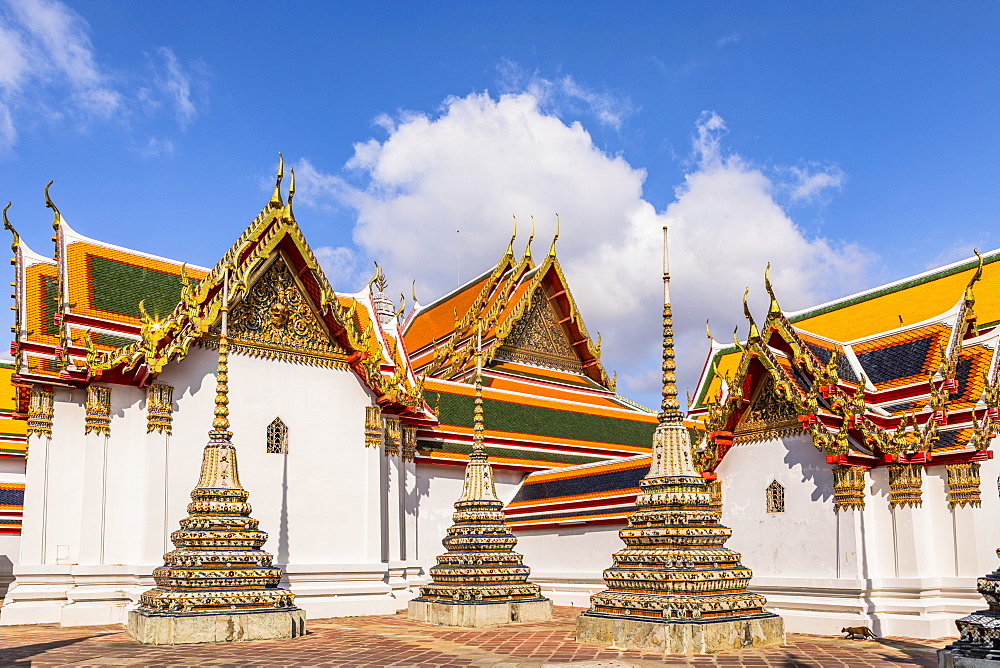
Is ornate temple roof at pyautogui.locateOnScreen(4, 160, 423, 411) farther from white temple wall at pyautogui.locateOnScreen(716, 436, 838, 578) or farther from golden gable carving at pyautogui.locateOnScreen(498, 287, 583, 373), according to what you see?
golden gable carving at pyautogui.locateOnScreen(498, 287, 583, 373)

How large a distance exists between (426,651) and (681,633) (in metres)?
2.83

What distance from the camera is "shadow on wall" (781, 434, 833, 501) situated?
12.3m

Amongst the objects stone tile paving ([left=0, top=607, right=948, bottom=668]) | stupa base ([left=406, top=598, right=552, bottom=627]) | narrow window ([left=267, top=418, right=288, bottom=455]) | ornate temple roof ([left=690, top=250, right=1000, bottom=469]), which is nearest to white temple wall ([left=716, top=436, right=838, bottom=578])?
ornate temple roof ([left=690, top=250, right=1000, bottom=469])

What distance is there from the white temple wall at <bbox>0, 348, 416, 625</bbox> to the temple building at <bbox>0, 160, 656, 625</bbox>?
0.03m

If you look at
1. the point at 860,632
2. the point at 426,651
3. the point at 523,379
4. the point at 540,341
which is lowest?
the point at 860,632

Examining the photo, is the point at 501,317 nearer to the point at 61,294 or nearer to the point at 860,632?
the point at 61,294

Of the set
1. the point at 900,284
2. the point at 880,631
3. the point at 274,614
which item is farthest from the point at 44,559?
the point at 900,284

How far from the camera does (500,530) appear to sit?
1388 cm

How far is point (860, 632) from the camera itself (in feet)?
37.5

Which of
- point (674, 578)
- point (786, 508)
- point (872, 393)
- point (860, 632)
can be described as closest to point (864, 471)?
point (786, 508)

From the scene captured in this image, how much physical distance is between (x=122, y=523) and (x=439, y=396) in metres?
8.78

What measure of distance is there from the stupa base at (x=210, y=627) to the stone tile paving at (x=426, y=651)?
0.22m

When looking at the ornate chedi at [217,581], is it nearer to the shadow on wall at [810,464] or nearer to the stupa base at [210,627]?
the stupa base at [210,627]

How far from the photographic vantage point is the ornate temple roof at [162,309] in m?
14.0
